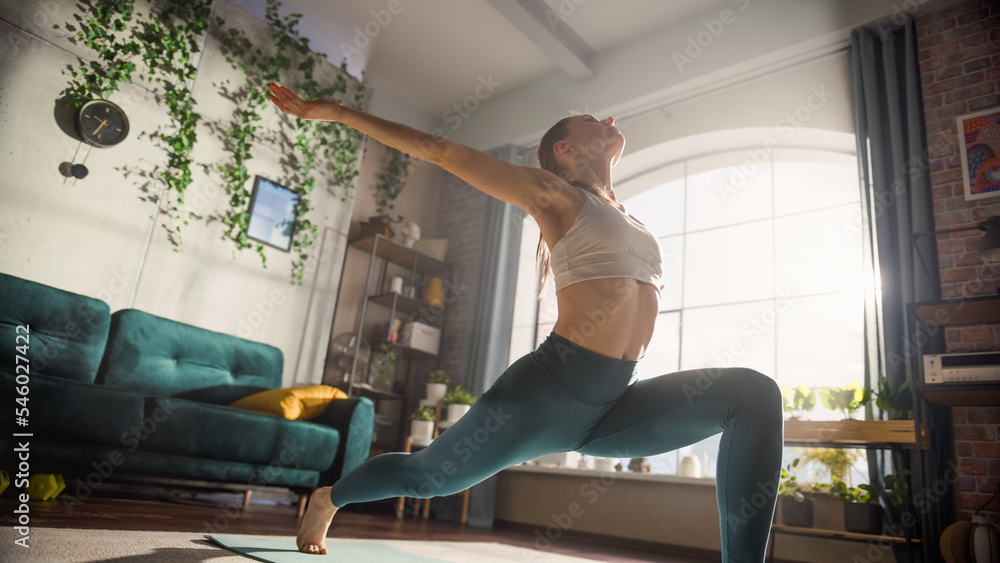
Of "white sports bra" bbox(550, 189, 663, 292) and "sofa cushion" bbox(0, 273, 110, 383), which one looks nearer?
"white sports bra" bbox(550, 189, 663, 292)

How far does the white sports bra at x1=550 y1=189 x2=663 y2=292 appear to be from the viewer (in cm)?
124

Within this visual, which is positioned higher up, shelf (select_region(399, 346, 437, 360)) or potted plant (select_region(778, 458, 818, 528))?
shelf (select_region(399, 346, 437, 360))

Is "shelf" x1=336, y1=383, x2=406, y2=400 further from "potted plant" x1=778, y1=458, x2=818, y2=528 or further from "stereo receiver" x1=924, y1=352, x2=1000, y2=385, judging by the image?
Result: "stereo receiver" x1=924, y1=352, x2=1000, y2=385

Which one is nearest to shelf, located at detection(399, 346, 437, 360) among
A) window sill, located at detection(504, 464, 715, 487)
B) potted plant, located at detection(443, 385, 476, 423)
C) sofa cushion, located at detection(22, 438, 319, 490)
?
potted plant, located at detection(443, 385, 476, 423)

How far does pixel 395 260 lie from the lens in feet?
18.4

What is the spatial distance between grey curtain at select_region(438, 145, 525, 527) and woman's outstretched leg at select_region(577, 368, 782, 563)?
11.6 feet

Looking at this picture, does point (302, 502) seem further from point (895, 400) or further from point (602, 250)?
point (895, 400)

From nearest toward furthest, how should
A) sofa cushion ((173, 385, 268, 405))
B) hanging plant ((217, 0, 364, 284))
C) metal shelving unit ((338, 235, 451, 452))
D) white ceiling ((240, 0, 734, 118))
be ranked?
sofa cushion ((173, 385, 268, 405)) < hanging plant ((217, 0, 364, 284)) < white ceiling ((240, 0, 734, 118)) < metal shelving unit ((338, 235, 451, 452))

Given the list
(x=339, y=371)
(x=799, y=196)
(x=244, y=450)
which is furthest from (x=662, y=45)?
(x=244, y=450)

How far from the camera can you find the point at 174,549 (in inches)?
57.4

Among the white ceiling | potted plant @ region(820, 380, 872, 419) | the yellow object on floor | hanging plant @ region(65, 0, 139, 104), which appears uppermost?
the white ceiling

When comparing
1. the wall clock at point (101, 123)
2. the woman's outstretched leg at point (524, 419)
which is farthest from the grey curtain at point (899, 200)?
the wall clock at point (101, 123)

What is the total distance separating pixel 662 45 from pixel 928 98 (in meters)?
1.81

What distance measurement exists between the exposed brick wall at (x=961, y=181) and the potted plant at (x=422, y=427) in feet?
10.2
